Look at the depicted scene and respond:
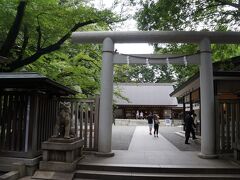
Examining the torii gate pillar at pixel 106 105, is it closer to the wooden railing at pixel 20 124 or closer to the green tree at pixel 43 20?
the wooden railing at pixel 20 124

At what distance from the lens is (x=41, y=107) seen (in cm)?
959

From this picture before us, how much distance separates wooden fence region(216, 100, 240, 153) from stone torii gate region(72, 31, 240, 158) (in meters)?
0.35

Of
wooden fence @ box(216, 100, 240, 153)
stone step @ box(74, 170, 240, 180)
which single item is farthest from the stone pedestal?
wooden fence @ box(216, 100, 240, 153)

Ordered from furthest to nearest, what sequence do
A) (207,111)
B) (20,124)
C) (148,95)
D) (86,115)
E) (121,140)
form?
1. (148,95)
2. (121,140)
3. (86,115)
4. (207,111)
5. (20,124)

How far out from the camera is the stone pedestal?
873 centimetres

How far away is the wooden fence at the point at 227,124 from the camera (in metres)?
10.6

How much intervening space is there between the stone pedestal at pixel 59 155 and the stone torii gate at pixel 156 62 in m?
1.96

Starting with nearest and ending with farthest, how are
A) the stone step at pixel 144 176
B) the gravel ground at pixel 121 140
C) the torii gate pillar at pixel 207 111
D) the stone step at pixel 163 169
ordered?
the stone step at pixel 144 176 < the stone step at pixel 163 169 < the torii gate pillar at pixel 207 111 < the gravel ground at pixel 121 140

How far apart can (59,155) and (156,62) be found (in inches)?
207

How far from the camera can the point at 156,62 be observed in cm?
1122

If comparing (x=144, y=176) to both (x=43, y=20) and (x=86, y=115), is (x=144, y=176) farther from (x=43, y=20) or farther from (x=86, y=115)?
(x=43, y=20)

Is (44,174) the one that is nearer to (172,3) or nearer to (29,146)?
(29,146)

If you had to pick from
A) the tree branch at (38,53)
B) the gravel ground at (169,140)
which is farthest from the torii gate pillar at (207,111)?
the tree branch at (38,53)

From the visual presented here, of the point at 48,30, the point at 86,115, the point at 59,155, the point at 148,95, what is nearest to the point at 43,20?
the point at 48,30
